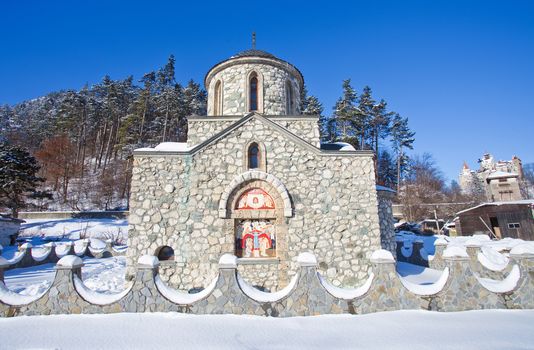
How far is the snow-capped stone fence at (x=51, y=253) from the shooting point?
462 inches

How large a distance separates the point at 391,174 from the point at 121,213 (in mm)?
32010

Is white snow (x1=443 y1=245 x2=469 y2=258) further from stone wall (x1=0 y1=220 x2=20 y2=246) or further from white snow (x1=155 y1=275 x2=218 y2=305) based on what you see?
stone wall (x1=0 y1=220 x2=20 y2=246)

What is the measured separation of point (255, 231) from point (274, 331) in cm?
449

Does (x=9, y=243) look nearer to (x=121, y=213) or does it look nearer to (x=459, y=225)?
(x=121, y=213)

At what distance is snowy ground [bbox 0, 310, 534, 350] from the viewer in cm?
407

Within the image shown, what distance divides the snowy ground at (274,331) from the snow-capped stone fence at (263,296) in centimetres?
19

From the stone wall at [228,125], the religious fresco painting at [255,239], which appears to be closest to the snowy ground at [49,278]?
the religious fresco painting at [255,239]


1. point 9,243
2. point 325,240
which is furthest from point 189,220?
point 9,243

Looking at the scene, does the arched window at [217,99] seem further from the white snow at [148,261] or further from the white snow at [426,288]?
the white snow at [426,288]

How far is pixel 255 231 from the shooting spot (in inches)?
353

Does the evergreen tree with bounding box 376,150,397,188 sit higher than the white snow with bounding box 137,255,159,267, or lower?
higher

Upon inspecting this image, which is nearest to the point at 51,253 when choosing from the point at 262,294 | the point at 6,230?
the point at 6,230

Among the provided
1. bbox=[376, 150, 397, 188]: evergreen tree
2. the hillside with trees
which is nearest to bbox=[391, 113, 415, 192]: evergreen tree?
bbox=[376, 150, 397, 188]: evergreen tree

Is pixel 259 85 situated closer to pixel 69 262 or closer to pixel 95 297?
pixel 69 262
